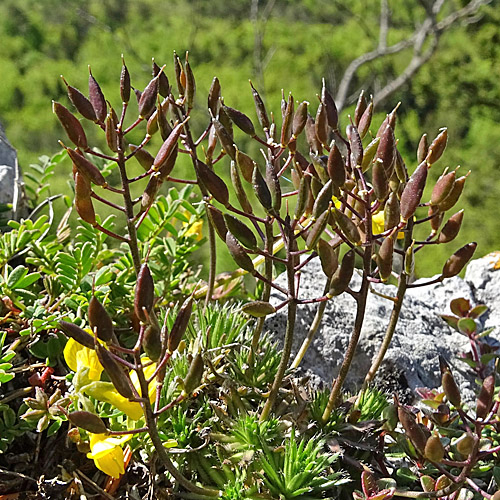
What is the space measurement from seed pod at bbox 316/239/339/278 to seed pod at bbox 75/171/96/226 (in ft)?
0.67

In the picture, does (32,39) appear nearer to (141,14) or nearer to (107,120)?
(141,14)

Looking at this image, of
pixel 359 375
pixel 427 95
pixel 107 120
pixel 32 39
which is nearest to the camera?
pixel 107 120

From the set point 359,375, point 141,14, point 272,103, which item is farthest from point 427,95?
point 359,375

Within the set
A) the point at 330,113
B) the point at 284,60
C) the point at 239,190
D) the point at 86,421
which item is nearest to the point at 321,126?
the point at 330,113

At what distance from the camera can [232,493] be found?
1.78 ft

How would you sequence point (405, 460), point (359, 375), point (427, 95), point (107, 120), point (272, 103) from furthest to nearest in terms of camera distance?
1. point (272, 103)
2. point (427, 95)
3. point (359, 375)
4. point (405, 460)
5. point (107, 120)

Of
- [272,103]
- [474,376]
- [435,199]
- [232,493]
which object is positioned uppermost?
[435,199]

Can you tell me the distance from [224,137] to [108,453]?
11.8 inches

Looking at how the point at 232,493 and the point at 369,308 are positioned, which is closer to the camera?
the point at 232,493

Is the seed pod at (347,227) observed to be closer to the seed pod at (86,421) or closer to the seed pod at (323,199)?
the seed pod at (323,199)

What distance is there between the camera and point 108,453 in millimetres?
549

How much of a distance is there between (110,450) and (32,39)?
12082 mm

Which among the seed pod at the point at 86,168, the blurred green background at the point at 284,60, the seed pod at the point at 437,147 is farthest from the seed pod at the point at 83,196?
the blurred green background at the point at 284,60

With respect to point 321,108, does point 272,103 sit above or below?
below
